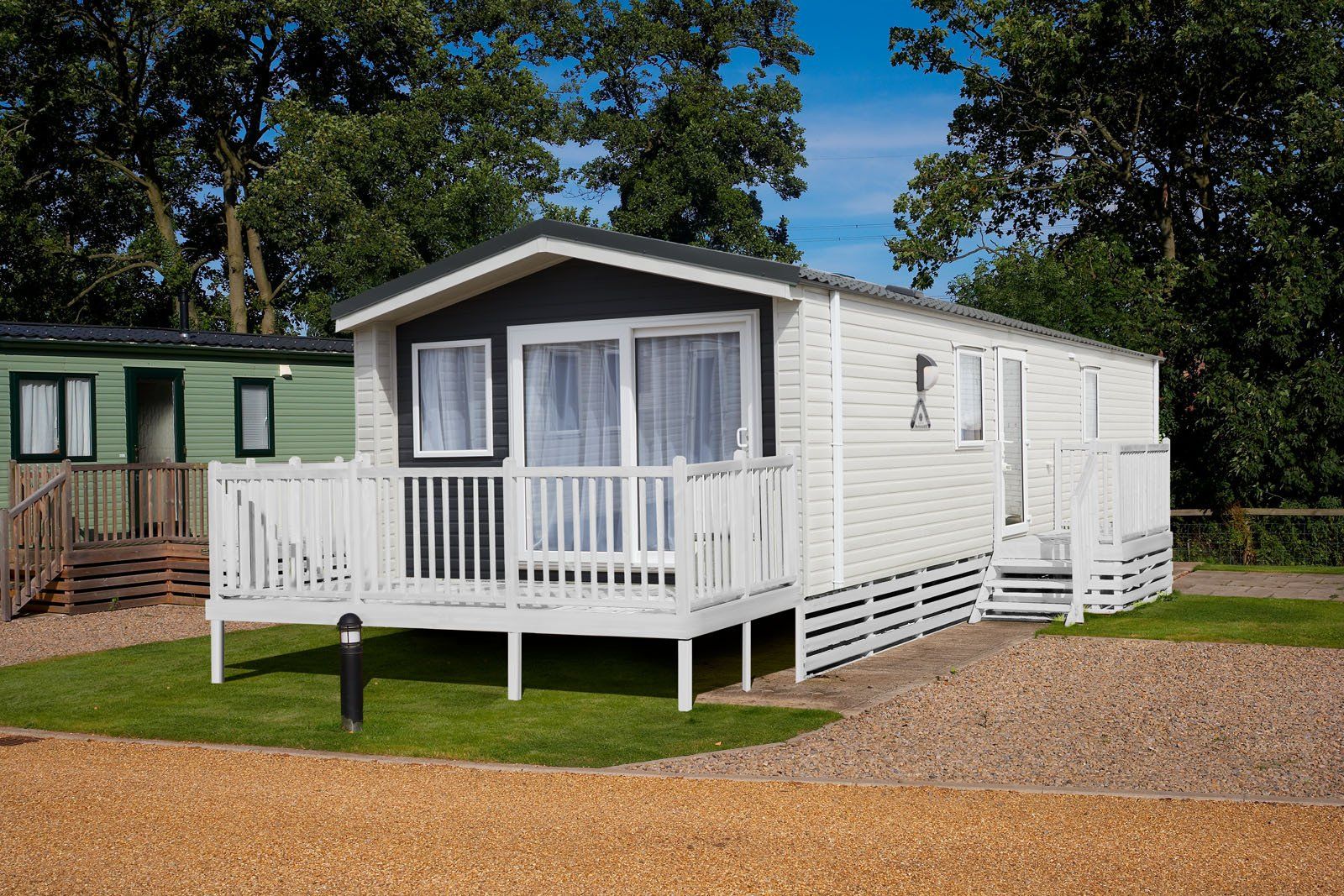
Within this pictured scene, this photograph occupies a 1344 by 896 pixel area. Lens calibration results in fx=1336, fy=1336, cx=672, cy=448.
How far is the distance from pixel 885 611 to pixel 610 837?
5.39m

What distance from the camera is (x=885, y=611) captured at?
34.4ft

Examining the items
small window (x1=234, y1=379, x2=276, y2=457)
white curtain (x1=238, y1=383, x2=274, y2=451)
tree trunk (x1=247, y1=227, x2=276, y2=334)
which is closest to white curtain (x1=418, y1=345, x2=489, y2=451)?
small window (x1=234, y1=379, x2=276, y2=457)

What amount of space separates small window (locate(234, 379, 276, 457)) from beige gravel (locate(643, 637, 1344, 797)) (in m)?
11.3

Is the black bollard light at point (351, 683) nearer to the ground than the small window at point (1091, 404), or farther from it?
nearer to the ground

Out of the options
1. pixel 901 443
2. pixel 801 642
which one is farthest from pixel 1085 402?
pixel 801 642

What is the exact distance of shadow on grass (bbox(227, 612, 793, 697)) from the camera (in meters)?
9.47

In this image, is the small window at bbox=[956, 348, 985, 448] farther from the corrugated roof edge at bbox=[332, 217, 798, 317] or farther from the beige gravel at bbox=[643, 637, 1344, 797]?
the corrugated roof edge at bbox=[332, 217, 798, 317]

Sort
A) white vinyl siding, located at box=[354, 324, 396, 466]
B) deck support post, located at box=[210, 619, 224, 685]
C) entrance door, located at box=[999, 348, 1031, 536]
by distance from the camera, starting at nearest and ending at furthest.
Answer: deck support post, located at box=[210, 619, 224, 685] < white vinyl siding, located at box=[354, 324, 396, 466] < entrance door, located at box=[999, 348, 1031, 536]

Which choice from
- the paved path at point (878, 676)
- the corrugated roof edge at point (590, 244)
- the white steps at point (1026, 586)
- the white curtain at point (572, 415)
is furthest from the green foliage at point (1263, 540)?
the corrugated roof edge at point (590, 244)

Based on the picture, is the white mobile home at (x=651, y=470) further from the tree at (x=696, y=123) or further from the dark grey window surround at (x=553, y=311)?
the tree at (x=696, y=123)

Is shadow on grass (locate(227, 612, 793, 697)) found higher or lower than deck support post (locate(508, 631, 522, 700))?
lower

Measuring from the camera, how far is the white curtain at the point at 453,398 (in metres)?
10.6

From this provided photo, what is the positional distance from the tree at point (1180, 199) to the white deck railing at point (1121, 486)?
287 inches

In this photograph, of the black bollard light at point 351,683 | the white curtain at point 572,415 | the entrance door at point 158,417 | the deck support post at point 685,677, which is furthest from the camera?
the entrance door at point 158,417
